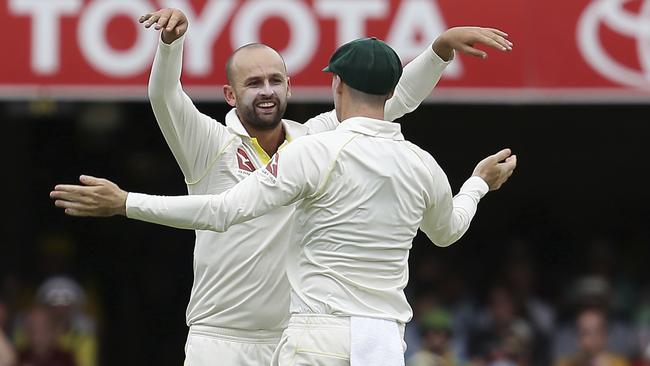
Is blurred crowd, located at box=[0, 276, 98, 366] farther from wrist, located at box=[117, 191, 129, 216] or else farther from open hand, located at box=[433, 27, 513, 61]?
wrist, located at box=[117, 191, 129, 216]

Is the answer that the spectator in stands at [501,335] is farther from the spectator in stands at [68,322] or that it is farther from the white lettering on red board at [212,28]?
the spectator in stands at [68,322]

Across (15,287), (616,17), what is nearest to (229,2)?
(616,17)

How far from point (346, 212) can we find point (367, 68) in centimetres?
46

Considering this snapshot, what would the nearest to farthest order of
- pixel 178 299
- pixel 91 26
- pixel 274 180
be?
pixel 274 180 < pixel 91 26 < pixel 178 299

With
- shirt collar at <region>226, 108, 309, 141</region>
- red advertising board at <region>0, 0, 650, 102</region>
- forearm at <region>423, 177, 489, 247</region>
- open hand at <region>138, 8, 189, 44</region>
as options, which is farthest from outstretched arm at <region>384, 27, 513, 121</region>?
red advertising board at <region>0, 0, 650, 102</region>

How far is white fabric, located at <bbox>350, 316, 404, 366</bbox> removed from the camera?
4.21m

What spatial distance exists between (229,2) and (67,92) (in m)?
1.07

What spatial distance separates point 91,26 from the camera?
7.95 m

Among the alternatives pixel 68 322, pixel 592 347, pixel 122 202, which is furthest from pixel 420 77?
pixel 68 322

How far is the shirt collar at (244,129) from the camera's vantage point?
4986mm

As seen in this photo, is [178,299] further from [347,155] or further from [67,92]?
[347,155]

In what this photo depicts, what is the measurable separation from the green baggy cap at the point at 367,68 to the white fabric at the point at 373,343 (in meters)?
0.73

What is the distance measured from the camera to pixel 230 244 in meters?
4.94

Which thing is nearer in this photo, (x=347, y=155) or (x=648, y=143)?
(x=347, y=155)
